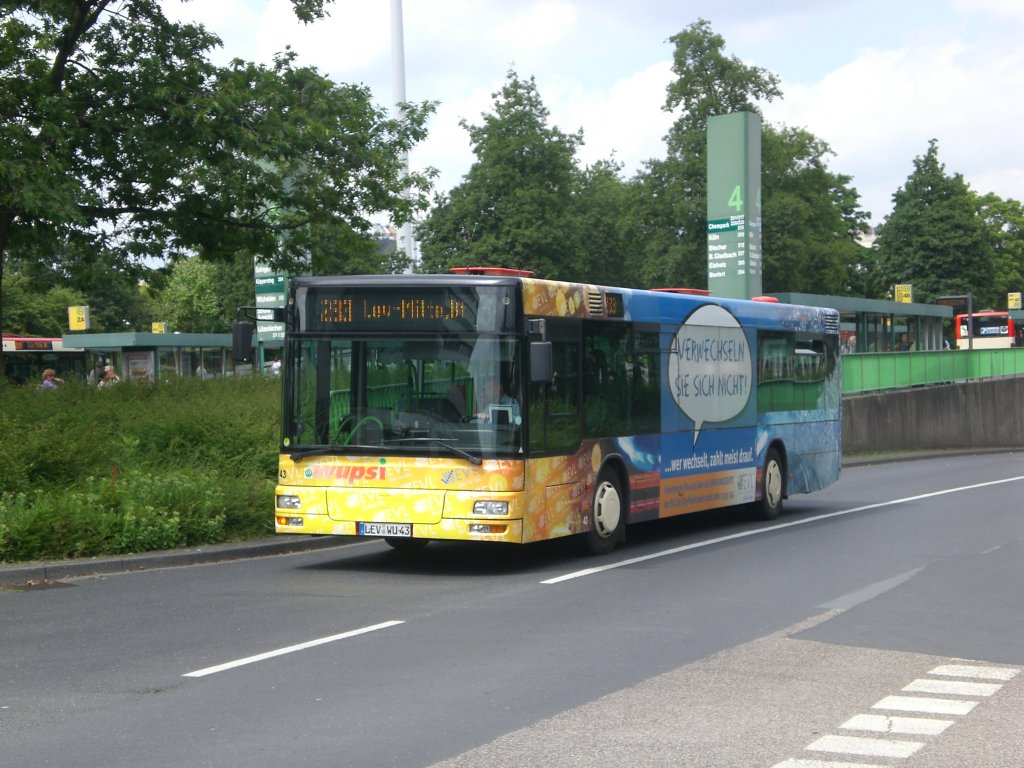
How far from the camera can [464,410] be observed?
12.7 m

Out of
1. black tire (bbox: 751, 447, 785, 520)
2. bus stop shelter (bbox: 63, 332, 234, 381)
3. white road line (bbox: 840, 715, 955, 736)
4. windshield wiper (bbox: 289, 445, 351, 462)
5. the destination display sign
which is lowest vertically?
white road line (bbox: 840, 715, 955, 736)

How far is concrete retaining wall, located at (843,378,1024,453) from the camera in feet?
132

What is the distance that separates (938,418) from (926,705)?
41744mm

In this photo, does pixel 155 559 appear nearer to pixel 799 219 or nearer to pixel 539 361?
pixel 539 361

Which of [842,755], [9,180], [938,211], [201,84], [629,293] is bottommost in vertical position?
[842,755]

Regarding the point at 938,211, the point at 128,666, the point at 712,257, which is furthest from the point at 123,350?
the point at 938,211

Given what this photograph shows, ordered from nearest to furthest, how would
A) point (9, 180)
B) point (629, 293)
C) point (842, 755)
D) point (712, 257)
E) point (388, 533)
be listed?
1. point (842, 755)
2. point (388, 533)
3. point (629, 293)
4. point (9, 180)
5. point (712, 257)

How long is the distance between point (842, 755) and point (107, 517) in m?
9.27

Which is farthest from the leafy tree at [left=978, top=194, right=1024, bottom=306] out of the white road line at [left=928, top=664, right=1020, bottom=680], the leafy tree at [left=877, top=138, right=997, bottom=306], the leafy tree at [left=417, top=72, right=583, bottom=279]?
the white road line at [left=928, top=664, right=1020, bottom=680]

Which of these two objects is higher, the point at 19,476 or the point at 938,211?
the point at 938,211

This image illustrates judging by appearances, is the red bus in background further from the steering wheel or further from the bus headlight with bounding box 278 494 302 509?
the bus headlight with bounding box 278 494 302 509

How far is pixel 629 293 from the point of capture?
49.6ft

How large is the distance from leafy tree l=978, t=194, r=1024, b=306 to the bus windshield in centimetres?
8976

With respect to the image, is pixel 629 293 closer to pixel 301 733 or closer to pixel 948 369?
pixel 301 733
